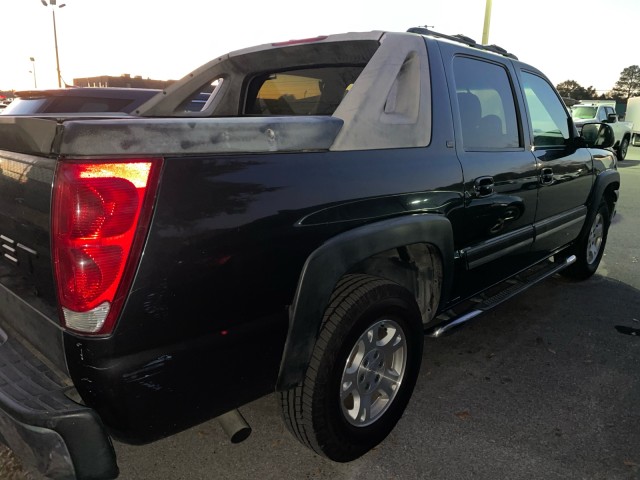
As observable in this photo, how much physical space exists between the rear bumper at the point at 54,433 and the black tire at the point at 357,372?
0.79m

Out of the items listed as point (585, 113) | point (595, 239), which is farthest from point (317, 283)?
point (585, 113)

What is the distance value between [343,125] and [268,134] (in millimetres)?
422

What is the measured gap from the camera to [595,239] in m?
5.12

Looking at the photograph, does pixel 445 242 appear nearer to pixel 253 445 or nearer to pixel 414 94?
pixel 414 94

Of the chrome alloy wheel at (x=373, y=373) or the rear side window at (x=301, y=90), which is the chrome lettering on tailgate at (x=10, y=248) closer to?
the chrome alloy wheel at (x=373, y=373)

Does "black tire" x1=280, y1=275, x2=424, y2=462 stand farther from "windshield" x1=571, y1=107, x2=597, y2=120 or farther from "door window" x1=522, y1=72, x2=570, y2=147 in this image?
"windshield" x1=571, y1=107, x2=597, y2=120

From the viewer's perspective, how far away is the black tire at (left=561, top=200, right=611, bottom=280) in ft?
15.8

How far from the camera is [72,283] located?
1.56 m

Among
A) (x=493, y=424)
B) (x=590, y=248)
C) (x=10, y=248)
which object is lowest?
(x=493, y=424)

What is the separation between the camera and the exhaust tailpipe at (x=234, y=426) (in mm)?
2008

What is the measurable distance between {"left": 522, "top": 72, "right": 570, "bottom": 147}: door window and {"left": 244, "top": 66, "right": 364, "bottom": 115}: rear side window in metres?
1.35

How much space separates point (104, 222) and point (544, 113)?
3504mm

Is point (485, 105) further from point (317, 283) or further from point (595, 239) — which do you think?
point (595, 239)

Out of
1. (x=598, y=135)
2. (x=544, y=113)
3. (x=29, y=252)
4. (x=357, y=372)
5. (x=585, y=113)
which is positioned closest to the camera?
(x=29, y=252)
